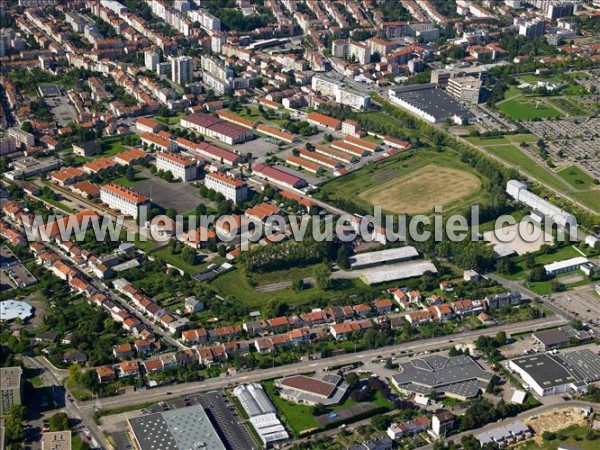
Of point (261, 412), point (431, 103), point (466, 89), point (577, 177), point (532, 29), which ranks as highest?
point (532, 29)

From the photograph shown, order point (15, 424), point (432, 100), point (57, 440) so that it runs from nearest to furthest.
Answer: point (57, 440) < point (15, 424) < point (432, 100)

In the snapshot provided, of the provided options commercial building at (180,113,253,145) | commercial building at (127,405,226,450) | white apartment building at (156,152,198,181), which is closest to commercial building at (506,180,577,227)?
commercial building at (180,113,253,145)

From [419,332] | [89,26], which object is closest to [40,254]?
[419,332]

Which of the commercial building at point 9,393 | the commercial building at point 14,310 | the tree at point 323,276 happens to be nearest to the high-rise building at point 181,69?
the tree at point 323,276

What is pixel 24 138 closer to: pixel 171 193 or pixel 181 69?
pixel 171 193

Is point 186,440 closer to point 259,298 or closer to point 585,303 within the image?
point 259,298

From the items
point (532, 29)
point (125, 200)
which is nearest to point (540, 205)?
point (125, 200)
